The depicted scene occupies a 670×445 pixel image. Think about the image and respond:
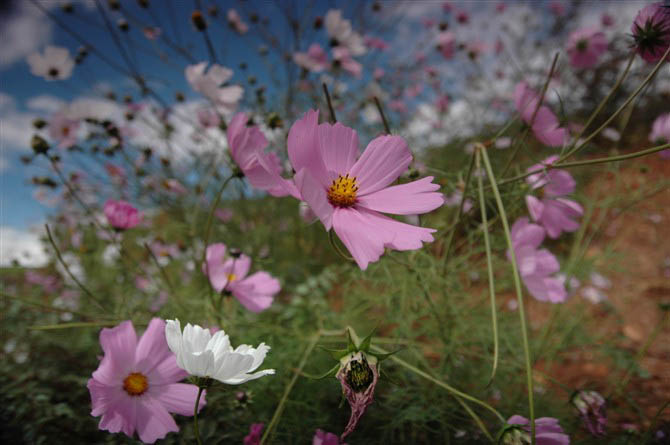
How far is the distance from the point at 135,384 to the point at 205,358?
187 mm

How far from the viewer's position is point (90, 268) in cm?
146

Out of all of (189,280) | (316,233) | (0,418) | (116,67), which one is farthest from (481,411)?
(116,67)

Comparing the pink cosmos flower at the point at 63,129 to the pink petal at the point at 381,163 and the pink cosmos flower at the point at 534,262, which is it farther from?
the pink cosmos flower at the point at 534,262

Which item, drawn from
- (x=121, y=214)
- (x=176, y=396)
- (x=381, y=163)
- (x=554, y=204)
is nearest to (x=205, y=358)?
(x=176, y=396)

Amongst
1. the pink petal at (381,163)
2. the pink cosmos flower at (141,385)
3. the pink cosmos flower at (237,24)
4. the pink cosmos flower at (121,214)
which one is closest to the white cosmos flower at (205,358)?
the pink cosmos flower at (141,385)

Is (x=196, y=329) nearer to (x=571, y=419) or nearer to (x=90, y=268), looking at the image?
(x=571, y=419)

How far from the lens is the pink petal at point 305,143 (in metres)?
0.36

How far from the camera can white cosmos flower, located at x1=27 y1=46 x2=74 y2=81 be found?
101cm

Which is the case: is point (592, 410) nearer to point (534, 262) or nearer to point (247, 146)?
point (534, 262)

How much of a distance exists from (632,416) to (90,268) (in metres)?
1.75

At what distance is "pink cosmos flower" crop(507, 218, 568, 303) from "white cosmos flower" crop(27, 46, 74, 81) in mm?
1199

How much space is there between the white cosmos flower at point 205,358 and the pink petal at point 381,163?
8.9 inches

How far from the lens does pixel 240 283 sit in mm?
620

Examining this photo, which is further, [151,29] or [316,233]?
→ [316,233]
